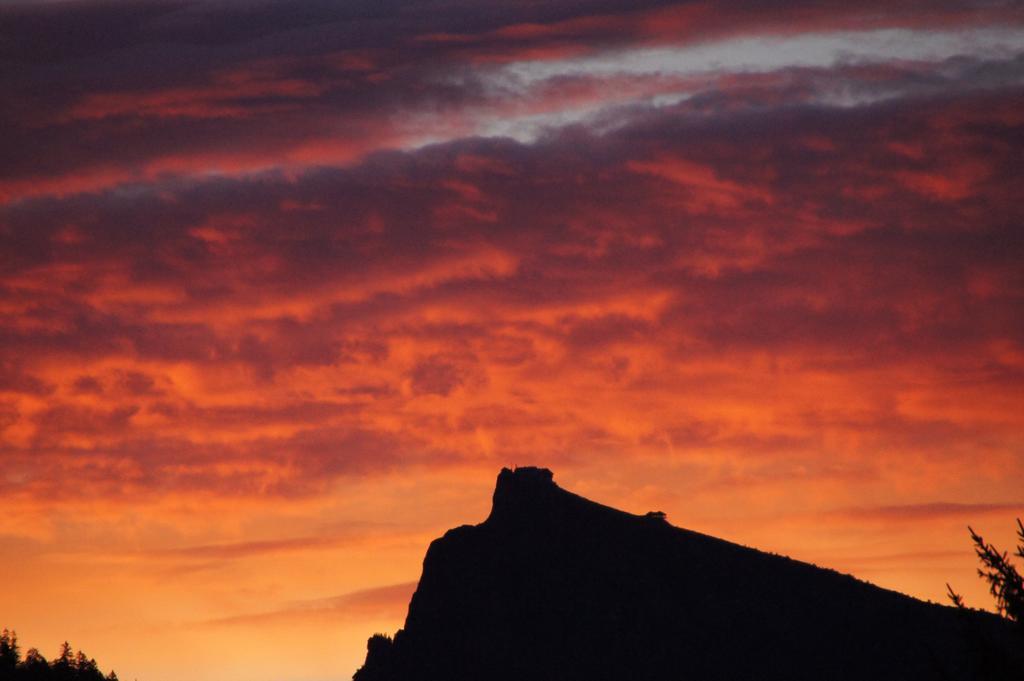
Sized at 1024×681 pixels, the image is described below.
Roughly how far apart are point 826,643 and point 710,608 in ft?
69.1

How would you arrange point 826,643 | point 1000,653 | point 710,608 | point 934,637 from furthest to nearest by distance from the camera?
point 710,608
point 826,643
point 934,637
point 1000,653

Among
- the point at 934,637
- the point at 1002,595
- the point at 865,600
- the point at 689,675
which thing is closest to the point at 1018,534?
the point at 1002,595

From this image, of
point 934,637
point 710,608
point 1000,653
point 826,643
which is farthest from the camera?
point 710,608

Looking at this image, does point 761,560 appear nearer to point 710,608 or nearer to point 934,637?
point 710,608

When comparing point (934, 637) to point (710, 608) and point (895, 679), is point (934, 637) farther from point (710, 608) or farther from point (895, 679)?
point (710, 608)

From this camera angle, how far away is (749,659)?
192 m

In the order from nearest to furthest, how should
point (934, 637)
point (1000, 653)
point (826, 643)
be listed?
1. point (1000, 653)
2. point (934, 637)
3. point (826, 643)

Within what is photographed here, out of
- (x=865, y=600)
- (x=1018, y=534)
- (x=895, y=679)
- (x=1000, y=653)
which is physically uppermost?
(x=865, y=600)

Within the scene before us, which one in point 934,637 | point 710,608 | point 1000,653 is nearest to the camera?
point 1000,653

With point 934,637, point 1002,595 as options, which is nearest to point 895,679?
point 934,637

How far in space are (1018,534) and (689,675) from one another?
174 metres

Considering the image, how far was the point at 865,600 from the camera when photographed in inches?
7293

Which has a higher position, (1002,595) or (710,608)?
(710,608)

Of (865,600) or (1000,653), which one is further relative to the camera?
(865,600)
